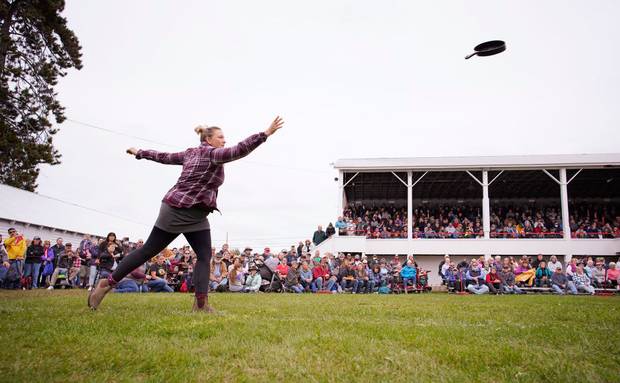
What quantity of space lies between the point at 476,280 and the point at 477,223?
34.5 ft

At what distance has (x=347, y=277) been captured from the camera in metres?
18.8

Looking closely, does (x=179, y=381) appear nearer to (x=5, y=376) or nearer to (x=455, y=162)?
(x=5, y=376)

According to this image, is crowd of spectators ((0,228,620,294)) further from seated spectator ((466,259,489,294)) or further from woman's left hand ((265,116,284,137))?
woman's left hand ((265,116,284,137))

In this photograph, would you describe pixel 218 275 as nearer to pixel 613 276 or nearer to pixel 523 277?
pixel 523 277

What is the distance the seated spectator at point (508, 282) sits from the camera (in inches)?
723

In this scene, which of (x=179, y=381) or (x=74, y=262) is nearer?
(x=179, y=381)

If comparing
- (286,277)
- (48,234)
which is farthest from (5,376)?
(48,234)

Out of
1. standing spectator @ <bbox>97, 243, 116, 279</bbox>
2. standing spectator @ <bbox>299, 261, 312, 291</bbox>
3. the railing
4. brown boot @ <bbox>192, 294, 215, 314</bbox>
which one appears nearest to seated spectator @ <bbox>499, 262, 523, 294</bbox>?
the railing

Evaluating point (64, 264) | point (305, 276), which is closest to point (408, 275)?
point (305, 276)

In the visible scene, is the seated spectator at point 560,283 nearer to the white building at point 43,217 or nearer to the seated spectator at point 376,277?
the seated spectator at point 376,277

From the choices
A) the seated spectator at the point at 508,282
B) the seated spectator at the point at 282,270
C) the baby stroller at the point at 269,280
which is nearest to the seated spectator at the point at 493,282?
the seated spectator at the point at 508,282

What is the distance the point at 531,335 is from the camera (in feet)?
14.2

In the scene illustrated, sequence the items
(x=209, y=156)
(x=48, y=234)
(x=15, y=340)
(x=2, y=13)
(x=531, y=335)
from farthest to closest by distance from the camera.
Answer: (x=48, y=234), (x=2, y=13), (x=209, y=156), (x=531, y=335), (x=15, y=340)

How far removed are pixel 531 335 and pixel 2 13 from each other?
74.6 feet
